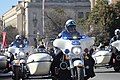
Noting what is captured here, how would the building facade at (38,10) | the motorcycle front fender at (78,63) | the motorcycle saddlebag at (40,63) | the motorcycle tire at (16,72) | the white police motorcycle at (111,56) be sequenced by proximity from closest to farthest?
the motorcycle front fender at (78,63) → the motorcycle saddlebag at (40,63) → the motorcycle tire at (16,72) → the white police motorcycle at (111,56) → the building facade at (38,10)

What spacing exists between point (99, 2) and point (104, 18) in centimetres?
237

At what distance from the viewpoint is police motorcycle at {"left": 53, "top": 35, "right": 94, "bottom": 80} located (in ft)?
36.0

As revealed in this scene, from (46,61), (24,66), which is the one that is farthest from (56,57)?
(24,66)

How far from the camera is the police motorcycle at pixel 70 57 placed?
11.0 metres

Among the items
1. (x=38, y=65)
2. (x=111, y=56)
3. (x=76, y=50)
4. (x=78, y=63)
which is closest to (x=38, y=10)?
(x=111, y=56)

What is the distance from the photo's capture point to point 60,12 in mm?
81250

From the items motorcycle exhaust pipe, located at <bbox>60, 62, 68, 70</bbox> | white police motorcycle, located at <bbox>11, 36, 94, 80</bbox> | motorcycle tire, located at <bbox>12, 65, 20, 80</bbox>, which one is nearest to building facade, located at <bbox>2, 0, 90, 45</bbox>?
motorcycle tire, located at <bbox>12, 65, 20, 80</bbox>

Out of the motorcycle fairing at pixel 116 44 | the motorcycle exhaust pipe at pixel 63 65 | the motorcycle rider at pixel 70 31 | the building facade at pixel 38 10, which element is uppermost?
the building facade at pixel 38 10

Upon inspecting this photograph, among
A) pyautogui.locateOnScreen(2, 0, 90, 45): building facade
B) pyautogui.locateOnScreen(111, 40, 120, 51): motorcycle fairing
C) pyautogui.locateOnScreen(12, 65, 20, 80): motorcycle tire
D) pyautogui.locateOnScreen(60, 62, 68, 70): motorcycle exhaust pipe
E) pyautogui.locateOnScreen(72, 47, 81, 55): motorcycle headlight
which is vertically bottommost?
pyautogui.locateOnScreen(12, 65, 20, 80): motorcycle tire

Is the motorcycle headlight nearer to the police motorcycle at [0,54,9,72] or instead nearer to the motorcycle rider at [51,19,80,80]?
the motorcycle rider at [51,19,80,80]

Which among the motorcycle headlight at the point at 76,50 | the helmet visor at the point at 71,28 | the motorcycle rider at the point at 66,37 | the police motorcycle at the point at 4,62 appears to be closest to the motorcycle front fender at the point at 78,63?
the motorcycle headlight at the point at 76,50

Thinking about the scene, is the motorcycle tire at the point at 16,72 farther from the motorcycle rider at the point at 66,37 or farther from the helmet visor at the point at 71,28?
the helmet visor at the point at 71,28

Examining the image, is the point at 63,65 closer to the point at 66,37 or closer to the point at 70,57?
the point at 70,57

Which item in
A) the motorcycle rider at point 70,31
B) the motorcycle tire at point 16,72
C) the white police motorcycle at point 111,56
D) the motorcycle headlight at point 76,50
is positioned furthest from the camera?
the white police motorcycle at point 111,56
